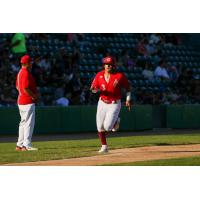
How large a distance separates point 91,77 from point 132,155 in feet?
41.5

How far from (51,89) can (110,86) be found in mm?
10191

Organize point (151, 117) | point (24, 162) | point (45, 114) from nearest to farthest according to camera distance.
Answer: point (24, 162) < point (45, 114) < point (151, 117)

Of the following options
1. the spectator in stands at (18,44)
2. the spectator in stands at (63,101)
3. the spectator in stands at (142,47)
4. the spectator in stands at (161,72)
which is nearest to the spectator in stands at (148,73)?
the spectator in stands at (161,72)

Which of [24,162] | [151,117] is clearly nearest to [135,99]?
[151,117]

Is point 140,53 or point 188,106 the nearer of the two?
point 188,106

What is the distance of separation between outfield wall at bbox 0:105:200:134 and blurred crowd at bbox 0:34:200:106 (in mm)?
546

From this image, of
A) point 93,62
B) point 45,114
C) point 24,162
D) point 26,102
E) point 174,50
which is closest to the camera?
point 24,162

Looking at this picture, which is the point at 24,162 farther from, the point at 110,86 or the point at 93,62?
the point at 93,62

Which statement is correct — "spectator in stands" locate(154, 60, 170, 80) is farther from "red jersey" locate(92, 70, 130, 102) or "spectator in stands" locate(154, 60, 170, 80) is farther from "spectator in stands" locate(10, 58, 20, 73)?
"red jersey" locate(92, 70, 130, 102)

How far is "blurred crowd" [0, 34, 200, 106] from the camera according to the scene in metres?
22.4

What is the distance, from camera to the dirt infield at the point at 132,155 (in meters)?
11.2

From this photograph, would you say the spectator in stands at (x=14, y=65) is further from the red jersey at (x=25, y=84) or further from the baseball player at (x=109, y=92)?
the baseball player at (x=109, y=92)

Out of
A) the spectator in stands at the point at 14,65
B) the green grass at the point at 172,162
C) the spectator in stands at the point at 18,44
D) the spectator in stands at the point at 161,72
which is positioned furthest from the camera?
the spectator in stands at the point at 161,72

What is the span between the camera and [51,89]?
2295 cm
